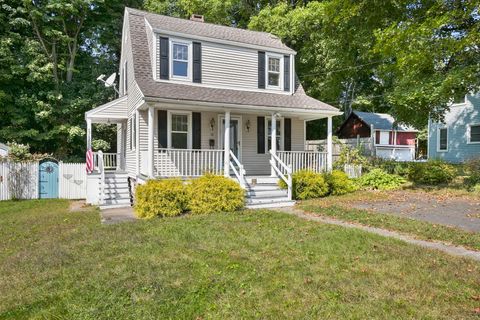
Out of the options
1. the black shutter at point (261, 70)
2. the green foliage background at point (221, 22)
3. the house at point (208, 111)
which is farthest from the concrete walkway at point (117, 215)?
the green foliage background at point (221, 22)

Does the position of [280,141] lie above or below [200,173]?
above

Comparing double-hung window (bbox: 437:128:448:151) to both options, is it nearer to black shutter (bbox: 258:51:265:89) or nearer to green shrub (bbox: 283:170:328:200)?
black shutter (bbox: 258:51:265:89)

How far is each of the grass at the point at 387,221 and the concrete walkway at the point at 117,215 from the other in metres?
5.04

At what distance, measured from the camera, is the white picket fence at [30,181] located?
13.8 m

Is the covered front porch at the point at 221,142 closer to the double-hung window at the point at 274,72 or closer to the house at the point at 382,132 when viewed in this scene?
the double-hung window at the point at 274,72

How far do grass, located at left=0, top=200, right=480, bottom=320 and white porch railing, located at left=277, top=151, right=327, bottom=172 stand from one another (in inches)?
240

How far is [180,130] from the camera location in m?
12.8

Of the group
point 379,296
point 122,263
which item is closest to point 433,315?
point 379,296

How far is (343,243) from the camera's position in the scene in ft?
20.1

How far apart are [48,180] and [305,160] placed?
10.7 m

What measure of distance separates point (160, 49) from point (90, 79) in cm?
1200

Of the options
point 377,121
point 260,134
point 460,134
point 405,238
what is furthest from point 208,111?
point 377,121

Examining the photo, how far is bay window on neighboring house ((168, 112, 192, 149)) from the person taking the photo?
1263cm

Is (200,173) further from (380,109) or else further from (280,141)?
(380,109)
